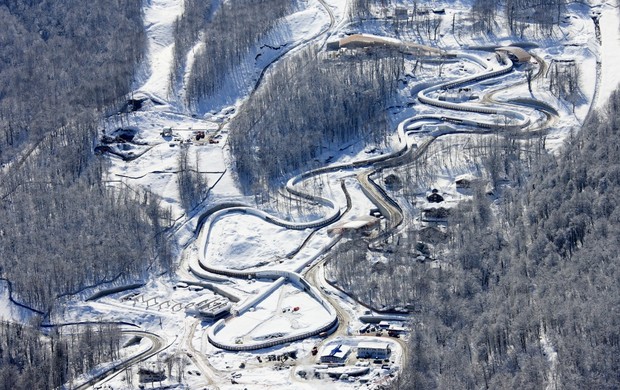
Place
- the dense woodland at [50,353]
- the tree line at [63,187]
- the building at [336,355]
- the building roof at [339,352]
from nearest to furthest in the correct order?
the building at [336,355], the building roof at [339,352], the dense woodland at [50,353], the tree line at [63,187]

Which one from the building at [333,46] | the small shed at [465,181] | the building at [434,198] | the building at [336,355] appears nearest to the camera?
the building at [336,355]

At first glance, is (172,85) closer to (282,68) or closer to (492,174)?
(282,68)

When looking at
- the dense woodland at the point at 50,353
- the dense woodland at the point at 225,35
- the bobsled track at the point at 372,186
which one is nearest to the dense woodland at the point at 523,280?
the bobsled track at the point at 372,186

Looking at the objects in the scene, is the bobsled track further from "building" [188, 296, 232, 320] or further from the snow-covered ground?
"building" [188, 296, 232, 320]

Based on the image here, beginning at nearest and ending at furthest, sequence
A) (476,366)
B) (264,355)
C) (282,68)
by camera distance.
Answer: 1. (476,366)
2. (264,355)
3. (282,68)

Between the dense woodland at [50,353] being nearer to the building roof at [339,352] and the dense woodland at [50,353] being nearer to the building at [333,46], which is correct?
the building roof at [339,352]

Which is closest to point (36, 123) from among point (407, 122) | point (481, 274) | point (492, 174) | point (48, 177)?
point (48, 177)

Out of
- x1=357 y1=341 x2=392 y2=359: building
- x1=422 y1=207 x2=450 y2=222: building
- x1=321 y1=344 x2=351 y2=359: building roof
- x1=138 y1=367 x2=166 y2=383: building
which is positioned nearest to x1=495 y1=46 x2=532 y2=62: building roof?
x1=422 y1=207 x2=450 y2=222: building

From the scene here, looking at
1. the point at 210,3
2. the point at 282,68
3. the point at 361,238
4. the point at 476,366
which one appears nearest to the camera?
the point at 476,366
